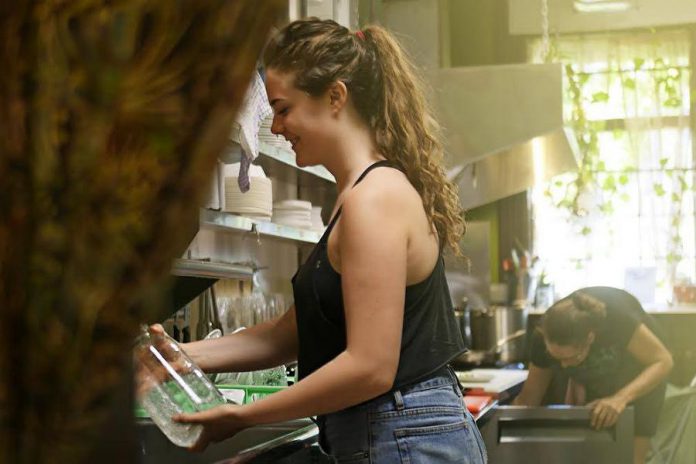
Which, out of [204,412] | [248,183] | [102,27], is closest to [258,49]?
[102,27]

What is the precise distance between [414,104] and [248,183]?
97cm

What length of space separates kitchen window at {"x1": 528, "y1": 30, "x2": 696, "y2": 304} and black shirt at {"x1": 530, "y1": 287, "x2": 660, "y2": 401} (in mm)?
2770

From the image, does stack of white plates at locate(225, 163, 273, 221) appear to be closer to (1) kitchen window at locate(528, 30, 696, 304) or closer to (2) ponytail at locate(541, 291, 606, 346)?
(2) ponytail at locate(541, 291, 606, 346)

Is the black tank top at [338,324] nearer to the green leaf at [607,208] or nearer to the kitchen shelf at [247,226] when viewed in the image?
the kitchen shelf at [247,226]

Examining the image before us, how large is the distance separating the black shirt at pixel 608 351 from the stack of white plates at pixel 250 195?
1.53 m

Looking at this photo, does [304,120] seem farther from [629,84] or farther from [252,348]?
[629,84]

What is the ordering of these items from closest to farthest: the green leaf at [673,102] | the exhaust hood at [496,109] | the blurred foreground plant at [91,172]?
the blurred foreground plant at [91,172]
the exhaust hood at [496,109]
the green leaf at [673,102]

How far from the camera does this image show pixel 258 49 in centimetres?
24

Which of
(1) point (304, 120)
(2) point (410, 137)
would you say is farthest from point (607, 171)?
(1) point (304, 120)

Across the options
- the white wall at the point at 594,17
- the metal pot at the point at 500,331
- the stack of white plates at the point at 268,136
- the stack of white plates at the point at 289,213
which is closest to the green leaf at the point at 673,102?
the white wall at the point at 594,17

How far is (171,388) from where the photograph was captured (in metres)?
1.46

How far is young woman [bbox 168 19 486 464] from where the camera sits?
4.73ft

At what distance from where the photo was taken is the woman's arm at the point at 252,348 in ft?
5.53

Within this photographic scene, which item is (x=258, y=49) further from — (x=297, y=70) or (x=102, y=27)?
(x=297, y=70)
